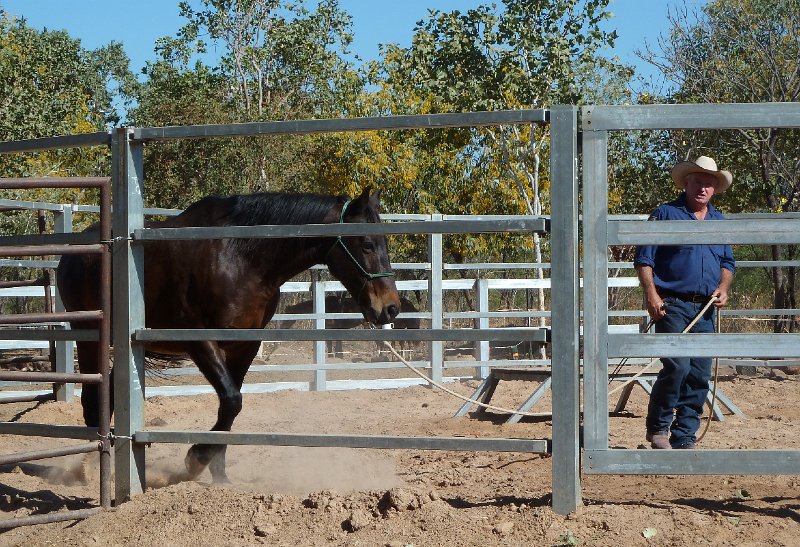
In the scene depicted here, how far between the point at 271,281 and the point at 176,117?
17226mm

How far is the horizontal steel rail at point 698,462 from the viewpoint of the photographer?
10.9ft

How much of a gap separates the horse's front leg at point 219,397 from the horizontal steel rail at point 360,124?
54.9 inches

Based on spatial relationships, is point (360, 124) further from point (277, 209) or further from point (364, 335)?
point (277, 209)

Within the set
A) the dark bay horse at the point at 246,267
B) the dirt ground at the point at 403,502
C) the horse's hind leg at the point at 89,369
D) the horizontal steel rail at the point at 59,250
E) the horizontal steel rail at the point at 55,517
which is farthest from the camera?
the horse's hind leg at the point at 89,369

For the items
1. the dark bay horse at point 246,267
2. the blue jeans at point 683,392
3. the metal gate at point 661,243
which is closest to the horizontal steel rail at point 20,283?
the dark bay horse at point 246,267

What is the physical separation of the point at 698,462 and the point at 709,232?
2.88 feet

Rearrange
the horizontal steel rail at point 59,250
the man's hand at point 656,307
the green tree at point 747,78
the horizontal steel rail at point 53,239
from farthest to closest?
the green tree at point 747,78 → the man's hand at point 656,307 → the horizontal steel rail at point 53,239 → the horizontal steel rail at point 59,250

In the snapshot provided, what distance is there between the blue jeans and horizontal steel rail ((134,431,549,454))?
171 cm

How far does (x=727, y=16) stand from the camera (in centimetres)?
1612

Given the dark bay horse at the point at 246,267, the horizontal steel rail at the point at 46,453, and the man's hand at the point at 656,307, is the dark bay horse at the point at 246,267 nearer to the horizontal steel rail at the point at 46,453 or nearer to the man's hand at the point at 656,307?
the horizontal steel rail at the point at 46,453

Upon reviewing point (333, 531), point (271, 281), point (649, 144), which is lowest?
point (333, 531)

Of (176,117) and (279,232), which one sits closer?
(279,232)

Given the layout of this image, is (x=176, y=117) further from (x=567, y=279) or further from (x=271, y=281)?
(x=567, y=279)

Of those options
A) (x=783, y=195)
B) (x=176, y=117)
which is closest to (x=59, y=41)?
(x=176, y=117)
